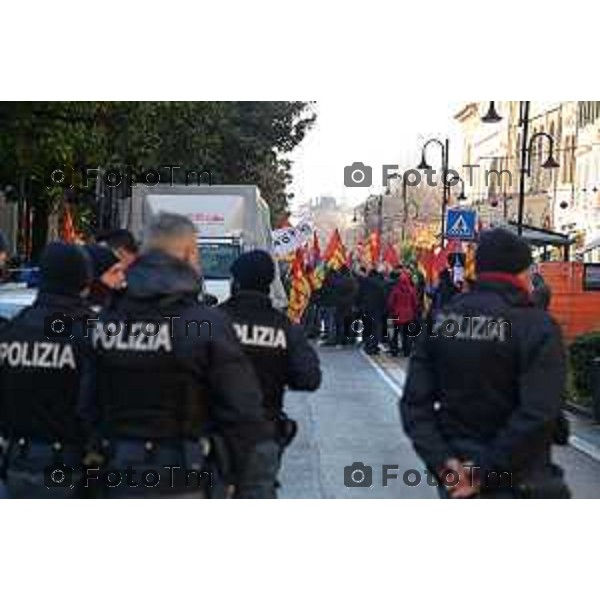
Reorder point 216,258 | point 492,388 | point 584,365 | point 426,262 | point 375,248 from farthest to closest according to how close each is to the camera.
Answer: point 216,258 < point 584,365 < point 375,248 < point 426,262 < point 492,388

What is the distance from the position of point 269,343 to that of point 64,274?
88cm

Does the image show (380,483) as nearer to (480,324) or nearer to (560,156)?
(480,324)

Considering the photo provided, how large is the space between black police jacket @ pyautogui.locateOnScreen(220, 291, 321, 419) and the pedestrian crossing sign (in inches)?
127

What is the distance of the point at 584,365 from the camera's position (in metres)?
11.3

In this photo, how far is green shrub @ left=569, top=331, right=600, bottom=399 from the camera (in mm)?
10615

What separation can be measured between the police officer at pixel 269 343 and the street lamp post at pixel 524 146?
1.55 metres

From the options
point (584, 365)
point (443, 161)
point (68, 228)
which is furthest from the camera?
point (584, 365)

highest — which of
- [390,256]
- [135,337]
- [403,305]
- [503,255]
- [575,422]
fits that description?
[503,255]

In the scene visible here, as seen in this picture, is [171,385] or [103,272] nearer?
[171,385]

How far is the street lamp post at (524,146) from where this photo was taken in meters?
6.49

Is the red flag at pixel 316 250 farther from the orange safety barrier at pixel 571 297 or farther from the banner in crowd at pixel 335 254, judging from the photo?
the orange safety barrier at pixel 571 297

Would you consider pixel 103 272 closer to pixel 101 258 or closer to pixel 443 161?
pixel 101 258

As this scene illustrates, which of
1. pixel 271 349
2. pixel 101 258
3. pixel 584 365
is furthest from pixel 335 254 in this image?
pixel 271 349
